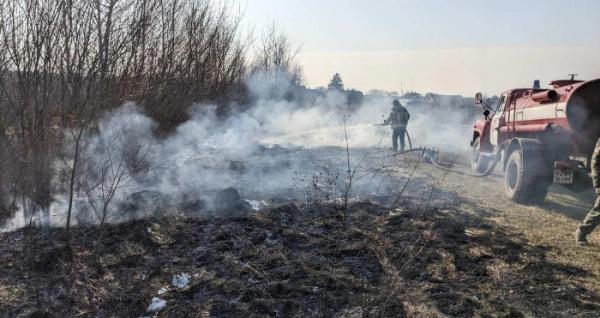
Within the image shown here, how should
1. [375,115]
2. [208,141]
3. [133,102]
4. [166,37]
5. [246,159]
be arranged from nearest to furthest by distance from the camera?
[133,102] → [166,37] → [246,159] → [208,141] → [375,115]

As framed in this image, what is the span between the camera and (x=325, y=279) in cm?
396

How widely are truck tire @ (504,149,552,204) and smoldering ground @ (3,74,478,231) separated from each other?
2.07 meters

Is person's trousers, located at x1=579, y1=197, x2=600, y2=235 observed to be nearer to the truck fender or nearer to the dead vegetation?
the dead vegetation

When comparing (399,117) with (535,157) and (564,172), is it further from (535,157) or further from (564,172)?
(564,172)

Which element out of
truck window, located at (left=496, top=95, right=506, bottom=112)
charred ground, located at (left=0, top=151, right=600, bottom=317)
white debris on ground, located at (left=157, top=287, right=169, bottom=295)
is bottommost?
white debris on ground, located at (left=157, top=287, right=169, bottom=295)

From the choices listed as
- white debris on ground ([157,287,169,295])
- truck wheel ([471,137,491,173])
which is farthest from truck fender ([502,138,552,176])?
white debris on ground ([157,287,169,295])

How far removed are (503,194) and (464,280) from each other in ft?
15.3

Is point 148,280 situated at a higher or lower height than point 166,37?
lower

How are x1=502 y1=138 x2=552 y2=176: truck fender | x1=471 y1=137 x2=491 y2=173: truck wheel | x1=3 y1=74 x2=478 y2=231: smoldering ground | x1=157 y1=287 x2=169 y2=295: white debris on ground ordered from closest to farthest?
x1=157 y1=287 x2=169 y2=295: white debris on ground → x1=3 y1=74 x2=478 y2=231: smoldering ground → x1=502 y1=138 x2=552 y2=176: truck fender → x1=471 y1=137 x2=491 y2=173: truck wheel

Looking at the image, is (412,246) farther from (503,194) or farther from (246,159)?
(246,159)

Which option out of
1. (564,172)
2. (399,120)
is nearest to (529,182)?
(564,172)

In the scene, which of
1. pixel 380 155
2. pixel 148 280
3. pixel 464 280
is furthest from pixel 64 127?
pixel 380 155

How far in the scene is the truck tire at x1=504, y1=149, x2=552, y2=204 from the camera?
691cm

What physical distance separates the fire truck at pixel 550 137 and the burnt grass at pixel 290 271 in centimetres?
176
